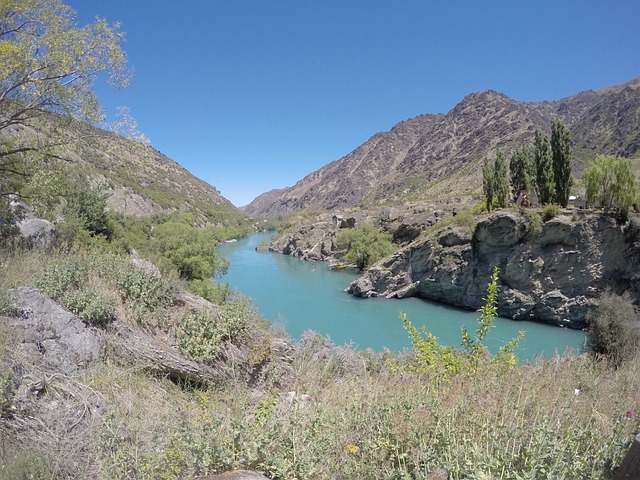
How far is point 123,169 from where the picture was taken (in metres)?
41.8

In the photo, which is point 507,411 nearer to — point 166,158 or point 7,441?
point 7,441

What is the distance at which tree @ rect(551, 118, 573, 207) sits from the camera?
102 feet

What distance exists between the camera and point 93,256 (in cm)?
632

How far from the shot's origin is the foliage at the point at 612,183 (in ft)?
92.1

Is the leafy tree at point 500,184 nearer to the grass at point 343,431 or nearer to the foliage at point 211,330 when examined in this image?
the grass at point 343,431

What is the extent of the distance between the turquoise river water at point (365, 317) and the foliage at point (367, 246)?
5403mm

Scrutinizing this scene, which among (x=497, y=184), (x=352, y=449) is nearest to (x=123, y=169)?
(x=497, y=184)

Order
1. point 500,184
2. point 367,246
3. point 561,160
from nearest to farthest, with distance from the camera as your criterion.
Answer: point 561,160, point 500,184, point 367,246

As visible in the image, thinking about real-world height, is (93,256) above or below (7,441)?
above

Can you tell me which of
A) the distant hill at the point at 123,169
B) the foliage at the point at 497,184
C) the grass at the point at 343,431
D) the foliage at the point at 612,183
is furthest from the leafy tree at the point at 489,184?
the grass at the point at 343,431

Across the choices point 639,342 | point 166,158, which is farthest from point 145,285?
point 166,158

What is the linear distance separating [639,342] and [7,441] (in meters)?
18.1

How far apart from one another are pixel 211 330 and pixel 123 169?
142ft

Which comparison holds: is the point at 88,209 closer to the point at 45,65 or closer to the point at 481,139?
the point at 45,65
